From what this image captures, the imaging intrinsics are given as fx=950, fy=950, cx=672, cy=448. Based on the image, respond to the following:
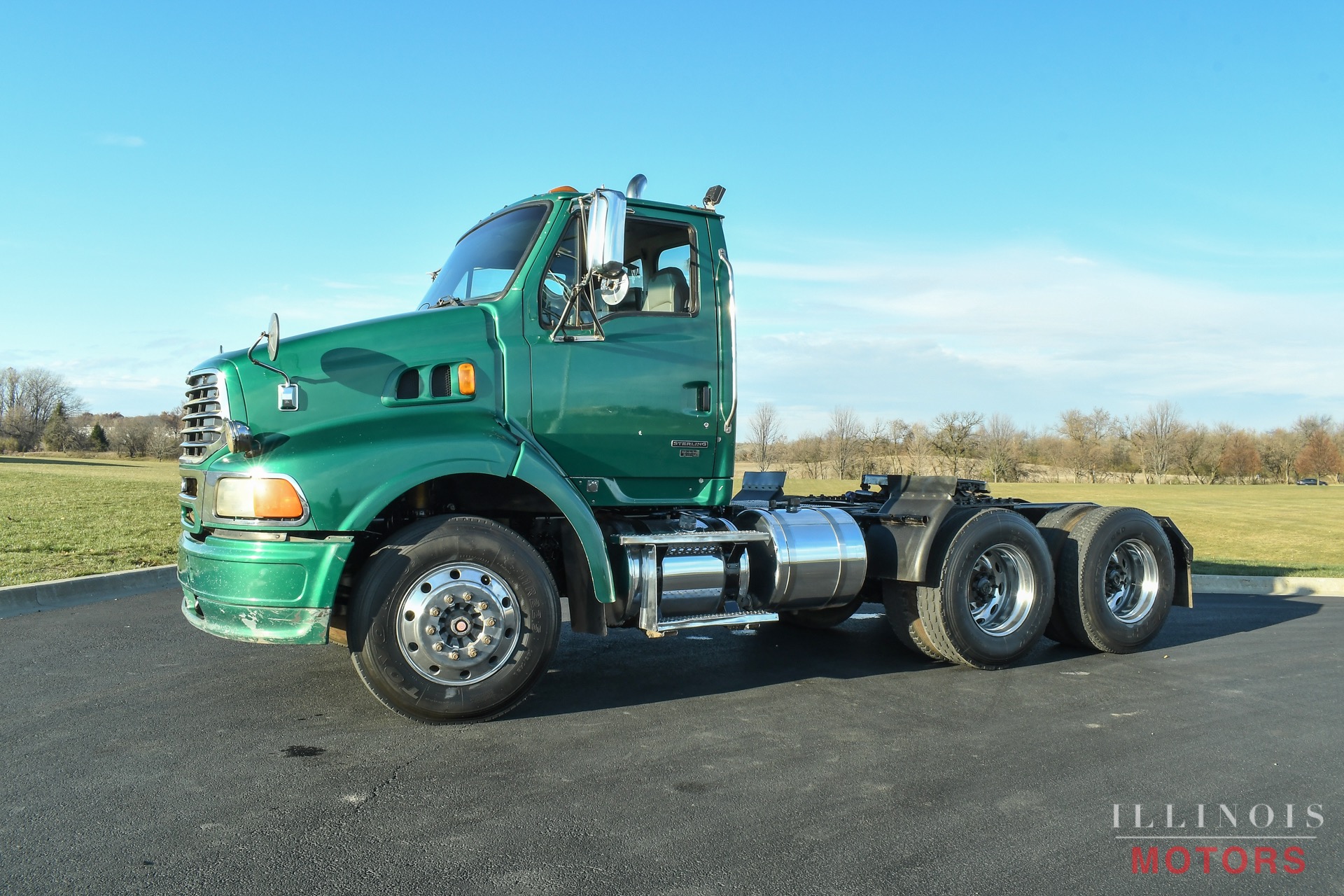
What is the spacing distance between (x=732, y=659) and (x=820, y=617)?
1596 mm

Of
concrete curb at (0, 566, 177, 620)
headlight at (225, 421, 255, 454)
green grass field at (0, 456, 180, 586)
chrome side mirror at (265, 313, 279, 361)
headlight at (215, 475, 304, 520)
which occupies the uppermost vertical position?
chrome side mirror at (265, 313, 279, 361)

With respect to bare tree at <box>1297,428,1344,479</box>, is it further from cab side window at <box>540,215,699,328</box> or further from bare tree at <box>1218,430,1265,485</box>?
cab side window at <box>540,215,699,328</box>

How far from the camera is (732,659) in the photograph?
718 centimetres

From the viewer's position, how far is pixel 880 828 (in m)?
3.82

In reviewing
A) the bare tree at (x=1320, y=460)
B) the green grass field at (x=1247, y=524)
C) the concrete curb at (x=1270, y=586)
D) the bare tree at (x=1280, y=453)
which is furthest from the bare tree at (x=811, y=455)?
the bare tree at (x=1320, y=460)

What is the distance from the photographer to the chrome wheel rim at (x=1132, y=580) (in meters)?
7.93

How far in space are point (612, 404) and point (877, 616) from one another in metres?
4.66

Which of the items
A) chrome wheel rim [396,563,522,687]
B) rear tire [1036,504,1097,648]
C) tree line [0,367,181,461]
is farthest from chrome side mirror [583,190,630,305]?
tree line [0,367,181,461]

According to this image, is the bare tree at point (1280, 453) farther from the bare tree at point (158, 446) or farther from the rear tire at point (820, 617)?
the rear tire at point (820, 617)

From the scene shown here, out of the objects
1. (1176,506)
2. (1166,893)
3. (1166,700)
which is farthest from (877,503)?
(1176,506)

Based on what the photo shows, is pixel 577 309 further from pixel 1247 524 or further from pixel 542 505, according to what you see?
pixel 1247 524

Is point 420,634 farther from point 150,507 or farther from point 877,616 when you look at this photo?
point 150,507

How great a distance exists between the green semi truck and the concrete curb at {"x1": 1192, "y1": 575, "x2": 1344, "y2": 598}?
511 cm

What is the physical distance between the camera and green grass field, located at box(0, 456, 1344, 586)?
11.5m
